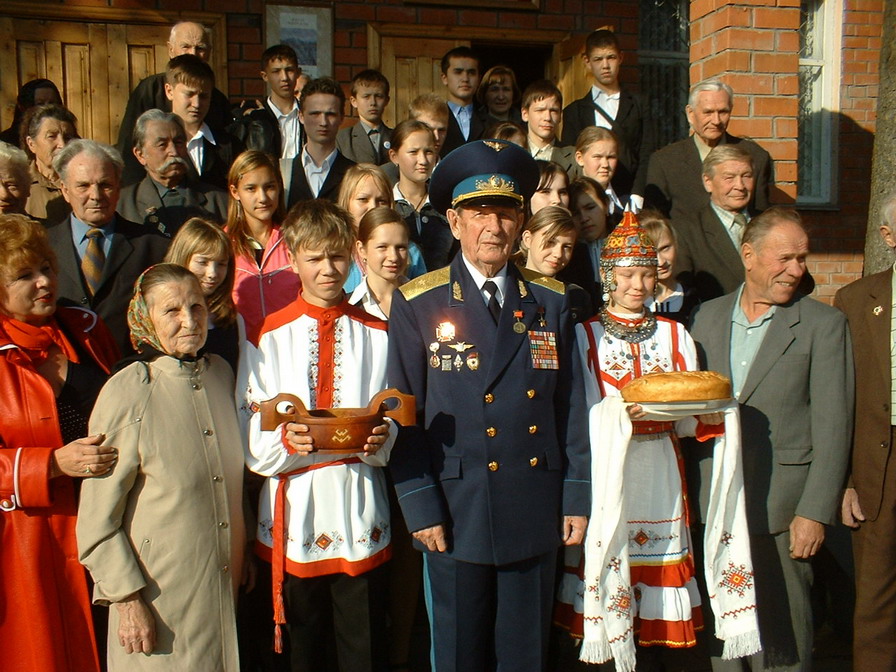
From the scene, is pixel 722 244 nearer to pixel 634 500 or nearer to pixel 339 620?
pixel 634 500

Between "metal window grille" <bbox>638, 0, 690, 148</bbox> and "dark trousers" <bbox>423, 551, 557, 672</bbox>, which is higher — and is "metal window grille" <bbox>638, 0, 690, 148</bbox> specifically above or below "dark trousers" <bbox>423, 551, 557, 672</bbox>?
above

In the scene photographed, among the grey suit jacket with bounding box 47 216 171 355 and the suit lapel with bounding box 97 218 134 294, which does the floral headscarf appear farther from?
the suit lapel with bounding box 97 218 134 294

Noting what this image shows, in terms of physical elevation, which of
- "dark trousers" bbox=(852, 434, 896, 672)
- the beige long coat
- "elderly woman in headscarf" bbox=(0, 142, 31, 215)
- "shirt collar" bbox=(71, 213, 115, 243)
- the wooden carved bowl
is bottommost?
"dark trousers" bbox=(852, 434, 896, 672)

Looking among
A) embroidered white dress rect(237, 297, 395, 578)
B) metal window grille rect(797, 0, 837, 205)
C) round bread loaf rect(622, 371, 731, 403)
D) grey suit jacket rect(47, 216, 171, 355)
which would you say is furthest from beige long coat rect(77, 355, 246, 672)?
metal window grille rect(797, 0, 837, 205)

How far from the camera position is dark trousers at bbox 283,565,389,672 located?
3.15m

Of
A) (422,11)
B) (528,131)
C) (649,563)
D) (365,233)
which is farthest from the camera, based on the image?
(422,11)

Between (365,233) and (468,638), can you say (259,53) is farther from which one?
(468,638)

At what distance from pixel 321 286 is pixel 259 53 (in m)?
5.05

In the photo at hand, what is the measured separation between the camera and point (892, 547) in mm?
3736

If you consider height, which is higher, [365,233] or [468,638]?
[365,233]

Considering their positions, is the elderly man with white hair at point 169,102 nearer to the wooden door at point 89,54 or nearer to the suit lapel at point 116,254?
the wooden door at point 89,54

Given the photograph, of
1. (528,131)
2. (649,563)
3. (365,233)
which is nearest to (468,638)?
(649,563)

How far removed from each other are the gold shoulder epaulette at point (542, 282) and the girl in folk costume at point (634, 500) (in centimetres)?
32

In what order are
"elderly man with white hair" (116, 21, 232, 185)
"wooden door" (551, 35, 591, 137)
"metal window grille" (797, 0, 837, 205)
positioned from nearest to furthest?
"elderly man with white hair" (116, 21, 232, 185) < "wooden door" (551, 35, 591, 137) < "metal window grille" (797, 0, 837, 205)
